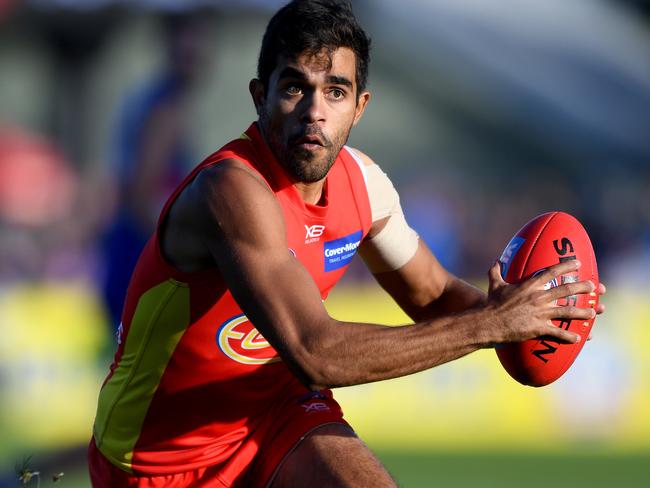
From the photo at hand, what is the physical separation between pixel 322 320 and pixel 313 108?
751 mm

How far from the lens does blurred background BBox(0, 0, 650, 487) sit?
820 cm

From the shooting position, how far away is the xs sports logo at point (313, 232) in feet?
13.2

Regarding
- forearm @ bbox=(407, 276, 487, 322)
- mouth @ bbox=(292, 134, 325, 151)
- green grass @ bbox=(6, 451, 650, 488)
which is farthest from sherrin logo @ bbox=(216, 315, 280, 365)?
green grass @ bbox=(6, 451, 650, 488)

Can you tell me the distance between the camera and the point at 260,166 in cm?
390

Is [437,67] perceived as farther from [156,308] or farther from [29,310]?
[156,308]

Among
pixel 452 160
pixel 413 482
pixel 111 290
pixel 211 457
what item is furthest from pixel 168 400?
pixel 452 160

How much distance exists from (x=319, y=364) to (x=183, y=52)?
139 inches

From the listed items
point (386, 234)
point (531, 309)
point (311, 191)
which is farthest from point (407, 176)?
point (531, 309)

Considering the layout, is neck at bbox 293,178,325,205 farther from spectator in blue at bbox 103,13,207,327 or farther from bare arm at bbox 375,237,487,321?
spectator in blue at bbox 103,13,207,327

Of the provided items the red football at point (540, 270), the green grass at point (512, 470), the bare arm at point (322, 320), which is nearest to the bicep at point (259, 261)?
the bare arm at point (322, 320)

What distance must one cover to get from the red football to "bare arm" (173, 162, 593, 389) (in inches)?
12.8

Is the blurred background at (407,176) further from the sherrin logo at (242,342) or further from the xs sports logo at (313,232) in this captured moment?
the xs sports logo at (313,232)

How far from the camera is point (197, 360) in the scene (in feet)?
12.9

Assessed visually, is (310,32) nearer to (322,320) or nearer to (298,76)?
(298,76)
